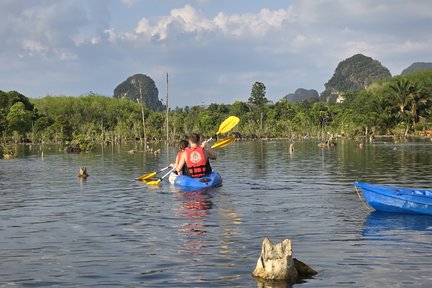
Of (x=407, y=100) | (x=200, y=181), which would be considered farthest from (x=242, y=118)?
(x=200, y=181)

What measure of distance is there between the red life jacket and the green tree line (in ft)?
172

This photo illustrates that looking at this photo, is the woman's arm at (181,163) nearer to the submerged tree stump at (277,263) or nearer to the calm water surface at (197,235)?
the calm water surface at (197,235)

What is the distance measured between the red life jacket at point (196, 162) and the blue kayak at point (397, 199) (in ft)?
22.6

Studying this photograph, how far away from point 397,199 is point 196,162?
795cm

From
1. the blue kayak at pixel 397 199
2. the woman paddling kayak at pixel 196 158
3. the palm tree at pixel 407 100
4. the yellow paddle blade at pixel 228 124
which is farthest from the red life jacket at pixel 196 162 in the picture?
the palm tree at pixel 407 100

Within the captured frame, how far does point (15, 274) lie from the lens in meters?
8.67

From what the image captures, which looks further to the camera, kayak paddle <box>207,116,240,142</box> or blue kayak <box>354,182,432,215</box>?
kayak paddle <box>207,116,240,142</box>

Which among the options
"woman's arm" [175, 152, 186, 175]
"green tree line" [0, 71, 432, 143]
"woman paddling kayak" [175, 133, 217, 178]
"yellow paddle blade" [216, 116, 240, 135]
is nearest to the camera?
"woman paddling kayak" [175, 133, 217, 178]

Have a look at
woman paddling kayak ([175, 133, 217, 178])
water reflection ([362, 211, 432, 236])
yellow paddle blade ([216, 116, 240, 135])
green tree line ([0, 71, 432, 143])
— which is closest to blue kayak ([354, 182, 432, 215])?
water reflection ([362, 211, 432, 236])

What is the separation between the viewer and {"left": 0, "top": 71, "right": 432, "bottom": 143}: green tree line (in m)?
82.1

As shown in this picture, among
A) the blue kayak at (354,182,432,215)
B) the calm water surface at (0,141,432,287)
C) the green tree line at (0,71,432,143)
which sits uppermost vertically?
the green tree line at (0,71,432,143)

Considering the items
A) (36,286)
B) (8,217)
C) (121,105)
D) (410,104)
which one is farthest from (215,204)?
(121,105)

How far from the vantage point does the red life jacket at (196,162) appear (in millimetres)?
19167

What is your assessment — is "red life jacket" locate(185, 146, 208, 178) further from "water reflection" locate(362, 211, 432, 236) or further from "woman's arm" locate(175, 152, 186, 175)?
"water reflection" locate(362, 211, 432, 236)
